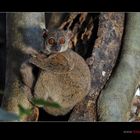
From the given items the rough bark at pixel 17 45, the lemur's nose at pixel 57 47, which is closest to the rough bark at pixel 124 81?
the lemur's nose at pixel 57 47

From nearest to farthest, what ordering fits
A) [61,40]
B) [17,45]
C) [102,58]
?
[61,40]
[102,58]
[17,45]

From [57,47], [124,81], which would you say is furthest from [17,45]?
[124,81]

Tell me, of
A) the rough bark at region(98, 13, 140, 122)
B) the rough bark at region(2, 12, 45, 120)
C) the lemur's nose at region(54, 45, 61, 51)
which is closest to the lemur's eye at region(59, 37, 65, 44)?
the lemur's nose at region(54, 45, 61, 51)

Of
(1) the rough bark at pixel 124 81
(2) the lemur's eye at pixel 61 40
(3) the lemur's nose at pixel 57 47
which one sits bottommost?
(1) the rough bark at pixel 124 81

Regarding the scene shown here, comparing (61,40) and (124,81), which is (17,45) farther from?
(124,81)

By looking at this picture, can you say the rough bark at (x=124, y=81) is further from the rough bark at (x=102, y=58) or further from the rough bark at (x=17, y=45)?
the rough bark at (x=17, y=45)
